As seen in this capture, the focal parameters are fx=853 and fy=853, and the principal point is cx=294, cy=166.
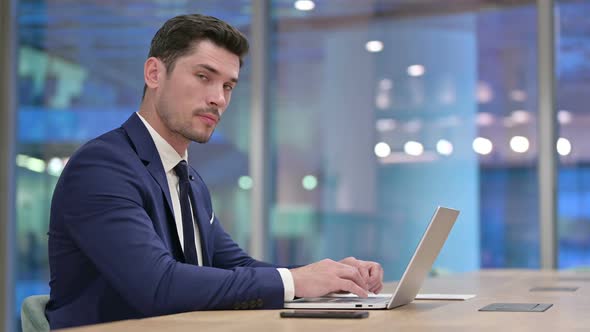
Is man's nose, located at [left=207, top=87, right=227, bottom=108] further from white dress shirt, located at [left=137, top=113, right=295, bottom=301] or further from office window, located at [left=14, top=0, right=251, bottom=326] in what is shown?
office window, located at [left=14, top=0, right=251, bottom=326]

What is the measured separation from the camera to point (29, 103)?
6.39 m

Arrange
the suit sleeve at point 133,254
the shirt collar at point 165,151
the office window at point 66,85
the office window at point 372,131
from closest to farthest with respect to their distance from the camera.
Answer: the suit sleeve at point 133,254 → the shirt collar at point 165,151 → the office window at point 372,131 → the office window at point 66,85

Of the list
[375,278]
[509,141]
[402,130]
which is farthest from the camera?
[402,130]

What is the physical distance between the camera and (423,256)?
1910 mm

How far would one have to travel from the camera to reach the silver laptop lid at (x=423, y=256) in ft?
6.01

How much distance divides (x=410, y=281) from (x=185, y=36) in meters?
0.87

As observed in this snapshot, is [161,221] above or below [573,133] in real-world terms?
below

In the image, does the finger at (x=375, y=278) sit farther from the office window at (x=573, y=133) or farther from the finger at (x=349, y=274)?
the office window at (x=573, y=133)

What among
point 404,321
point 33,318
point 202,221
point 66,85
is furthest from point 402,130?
point 404,321

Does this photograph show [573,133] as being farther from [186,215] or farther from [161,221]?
[161,221]

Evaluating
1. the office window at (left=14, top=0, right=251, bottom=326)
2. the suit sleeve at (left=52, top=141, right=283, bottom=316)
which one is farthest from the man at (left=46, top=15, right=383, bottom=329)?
the office window at (left=14, top=0, right=251, bottom=326)

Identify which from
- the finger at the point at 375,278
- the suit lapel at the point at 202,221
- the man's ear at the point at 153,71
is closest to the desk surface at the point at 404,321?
the finger at the point at 375,278

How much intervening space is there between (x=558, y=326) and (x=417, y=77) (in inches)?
175

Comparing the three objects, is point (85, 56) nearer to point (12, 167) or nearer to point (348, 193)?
point (12, 167)
